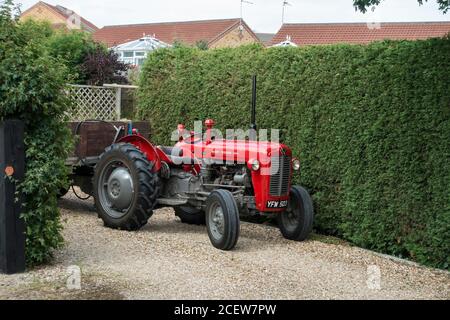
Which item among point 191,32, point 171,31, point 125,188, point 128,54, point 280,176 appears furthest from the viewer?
point 171,31

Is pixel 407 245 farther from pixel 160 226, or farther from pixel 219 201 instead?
pixel 160 226

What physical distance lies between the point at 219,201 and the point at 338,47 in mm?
2724

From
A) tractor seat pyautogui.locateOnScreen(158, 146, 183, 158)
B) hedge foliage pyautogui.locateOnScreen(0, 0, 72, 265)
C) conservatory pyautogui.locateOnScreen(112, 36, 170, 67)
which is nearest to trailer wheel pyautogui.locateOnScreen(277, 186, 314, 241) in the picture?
tractor seat pyautogui.locateOnScreen(158, 146, 183, 158)

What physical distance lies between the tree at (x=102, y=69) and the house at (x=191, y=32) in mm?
22618

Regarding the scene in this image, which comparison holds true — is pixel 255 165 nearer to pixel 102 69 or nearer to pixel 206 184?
pixel 206 184

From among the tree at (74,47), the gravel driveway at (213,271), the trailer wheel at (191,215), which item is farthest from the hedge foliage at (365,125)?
the tree at (74,47)

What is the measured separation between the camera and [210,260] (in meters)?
6.98

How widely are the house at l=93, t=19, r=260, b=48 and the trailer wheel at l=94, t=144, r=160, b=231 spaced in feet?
105

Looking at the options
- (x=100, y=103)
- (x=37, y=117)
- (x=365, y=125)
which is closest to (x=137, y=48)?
(x=100, y=103)

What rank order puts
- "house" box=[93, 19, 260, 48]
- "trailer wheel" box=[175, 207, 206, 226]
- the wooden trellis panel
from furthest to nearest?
"house" box=[93, 19, 260, 48] → the wooden trellis panel → "trailer wheel" box=[175, 207, 206, 226]

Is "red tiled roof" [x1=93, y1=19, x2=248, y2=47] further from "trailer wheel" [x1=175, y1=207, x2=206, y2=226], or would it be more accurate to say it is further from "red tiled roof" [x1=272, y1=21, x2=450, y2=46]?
"trailer wheel" [x1=175, y1=207, x2=206, y2=226]

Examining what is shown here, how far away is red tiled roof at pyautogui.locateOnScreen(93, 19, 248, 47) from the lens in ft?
140

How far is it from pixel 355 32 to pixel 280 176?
98.7ft

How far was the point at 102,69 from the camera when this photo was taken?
58.0ft
